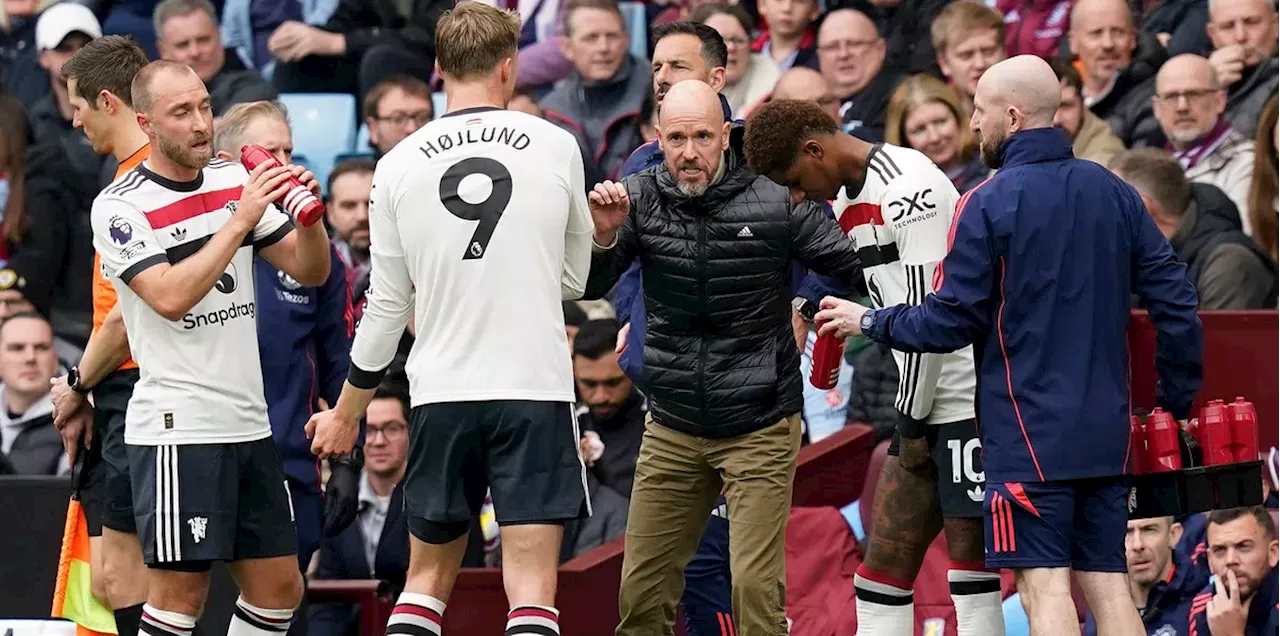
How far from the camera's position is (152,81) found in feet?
21.7

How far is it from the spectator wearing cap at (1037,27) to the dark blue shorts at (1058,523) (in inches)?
208

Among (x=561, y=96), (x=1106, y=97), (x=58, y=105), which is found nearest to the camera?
(x=1106, y=97)

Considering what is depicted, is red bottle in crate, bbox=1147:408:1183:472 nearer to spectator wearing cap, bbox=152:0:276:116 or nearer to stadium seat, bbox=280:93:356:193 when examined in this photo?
stadium seat, bbox=280:93:356:193

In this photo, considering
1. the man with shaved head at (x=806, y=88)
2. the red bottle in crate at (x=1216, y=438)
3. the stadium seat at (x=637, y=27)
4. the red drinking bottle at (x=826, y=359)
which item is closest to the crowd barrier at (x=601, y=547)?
the red bottle in crate at (x=1216, y=438)

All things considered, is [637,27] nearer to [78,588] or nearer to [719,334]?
[719,334]

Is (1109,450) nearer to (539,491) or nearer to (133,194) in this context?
(539,491)

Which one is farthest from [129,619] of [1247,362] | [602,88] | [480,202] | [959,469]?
[602,88]

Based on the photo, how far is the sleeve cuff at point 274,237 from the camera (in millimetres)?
6742

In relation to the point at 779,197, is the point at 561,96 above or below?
above

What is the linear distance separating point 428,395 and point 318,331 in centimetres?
175

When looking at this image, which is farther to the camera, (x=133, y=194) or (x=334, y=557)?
(x=334, y=557)

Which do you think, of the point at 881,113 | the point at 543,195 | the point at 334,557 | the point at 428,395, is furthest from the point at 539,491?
the point at 881,113

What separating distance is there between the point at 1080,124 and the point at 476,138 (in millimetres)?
4958

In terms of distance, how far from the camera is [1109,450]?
20.5 feet
